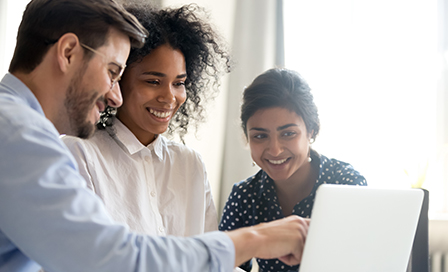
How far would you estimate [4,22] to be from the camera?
2.75 metres

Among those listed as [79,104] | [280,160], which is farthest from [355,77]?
[79,104]

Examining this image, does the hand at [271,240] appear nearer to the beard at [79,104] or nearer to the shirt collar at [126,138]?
the beard at [79,104]

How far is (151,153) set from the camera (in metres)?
1.54

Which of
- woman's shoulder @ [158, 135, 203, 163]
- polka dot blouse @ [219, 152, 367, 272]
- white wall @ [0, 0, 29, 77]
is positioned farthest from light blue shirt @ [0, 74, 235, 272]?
white wall @ [0, 0, 29, 77]

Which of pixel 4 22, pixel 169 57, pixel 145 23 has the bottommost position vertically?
pixel 169 57

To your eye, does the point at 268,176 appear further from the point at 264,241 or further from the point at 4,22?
the point at 4,22

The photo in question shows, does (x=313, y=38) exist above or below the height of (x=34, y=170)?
above

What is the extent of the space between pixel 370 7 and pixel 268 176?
57.0 inches

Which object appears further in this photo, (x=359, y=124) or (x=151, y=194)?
(x=359, y=124)

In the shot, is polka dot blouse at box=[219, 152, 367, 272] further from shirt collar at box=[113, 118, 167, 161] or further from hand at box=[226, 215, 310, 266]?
hand at box=[226, 215, 310, 266]

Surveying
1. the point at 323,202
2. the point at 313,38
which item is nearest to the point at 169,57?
the point at 323,202

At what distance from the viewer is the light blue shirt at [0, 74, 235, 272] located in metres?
0.64

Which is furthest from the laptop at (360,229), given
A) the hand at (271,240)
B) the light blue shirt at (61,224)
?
the light blue shirt at (61,224)

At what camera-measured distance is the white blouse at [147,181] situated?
4.45 feet
